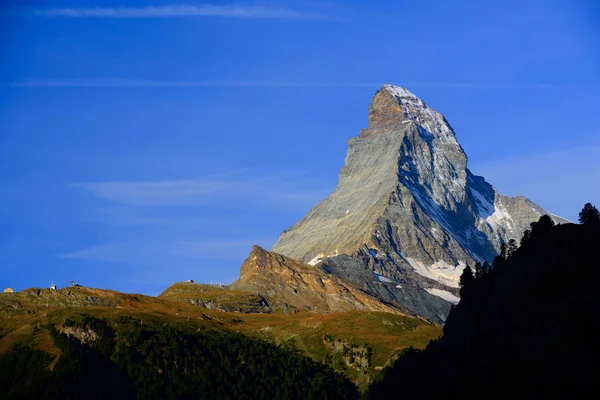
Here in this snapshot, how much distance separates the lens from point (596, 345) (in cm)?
19762

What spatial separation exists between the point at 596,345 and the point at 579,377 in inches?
337

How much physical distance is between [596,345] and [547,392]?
12.9m

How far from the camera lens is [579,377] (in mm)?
192625

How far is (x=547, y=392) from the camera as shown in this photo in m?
198

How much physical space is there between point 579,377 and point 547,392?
8211 millimetres
